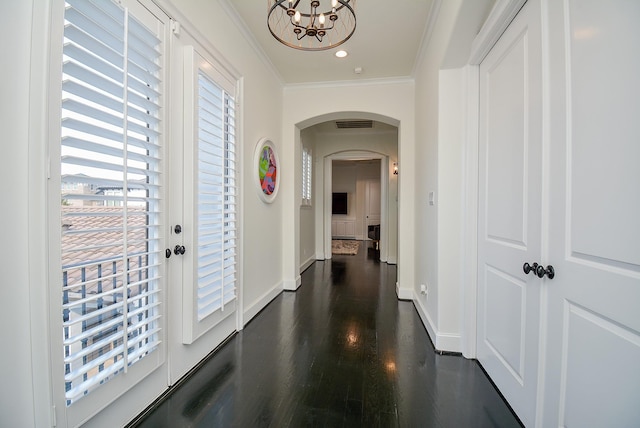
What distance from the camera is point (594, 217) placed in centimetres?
102

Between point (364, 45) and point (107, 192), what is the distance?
263 centimetres

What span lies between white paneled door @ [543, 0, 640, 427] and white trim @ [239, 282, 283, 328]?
7.49 ft

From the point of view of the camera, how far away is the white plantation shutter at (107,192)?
115 cm

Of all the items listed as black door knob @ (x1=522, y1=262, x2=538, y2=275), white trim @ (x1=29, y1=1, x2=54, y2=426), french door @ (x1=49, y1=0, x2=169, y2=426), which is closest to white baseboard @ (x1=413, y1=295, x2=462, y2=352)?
black door knob @ (x1=522, y1=262, x2=538, y2=275)

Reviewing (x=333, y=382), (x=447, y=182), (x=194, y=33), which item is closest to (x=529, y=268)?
(x=447, y=182)

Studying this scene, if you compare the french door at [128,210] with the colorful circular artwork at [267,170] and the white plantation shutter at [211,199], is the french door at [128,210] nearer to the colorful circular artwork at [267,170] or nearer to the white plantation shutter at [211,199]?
the white plantation shutter at [211,199]

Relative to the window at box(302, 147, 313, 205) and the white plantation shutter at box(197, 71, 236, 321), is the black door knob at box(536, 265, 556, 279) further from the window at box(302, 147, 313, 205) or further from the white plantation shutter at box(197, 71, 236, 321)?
the window at box(302, 147, 313, 205)

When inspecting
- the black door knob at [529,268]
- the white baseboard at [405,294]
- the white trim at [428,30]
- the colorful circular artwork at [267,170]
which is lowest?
the white baseboard at [405,294]

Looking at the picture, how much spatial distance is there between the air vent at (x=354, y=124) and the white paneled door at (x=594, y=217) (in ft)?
13.1

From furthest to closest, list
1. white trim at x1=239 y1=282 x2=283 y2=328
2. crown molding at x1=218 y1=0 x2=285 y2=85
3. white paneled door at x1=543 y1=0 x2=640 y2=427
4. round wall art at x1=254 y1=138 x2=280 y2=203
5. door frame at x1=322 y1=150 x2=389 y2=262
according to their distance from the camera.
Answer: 1. door frame at x1=322 y1=150 x2=389 y2=262
2. round wall art at x1=254 y1=138 x2=280 y2=203
3. white trim at x1=239 y1=282 x2=283 y2=328
4. crown molding at x1=218 y1=0 x2=285 y2=85
5. white paneled door at x1=543 y1=0 x2=640 y2=427

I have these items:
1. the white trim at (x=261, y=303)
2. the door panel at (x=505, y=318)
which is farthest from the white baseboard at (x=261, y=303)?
the door panel at (x=505, y=318)

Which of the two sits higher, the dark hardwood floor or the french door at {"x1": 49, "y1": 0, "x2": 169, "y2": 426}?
the french door at {"x1": 49, "y1": 0, "x2": 169, "y2": 426}

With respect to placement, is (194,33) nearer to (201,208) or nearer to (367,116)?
(201,208)

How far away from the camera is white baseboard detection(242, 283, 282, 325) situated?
274 cm
